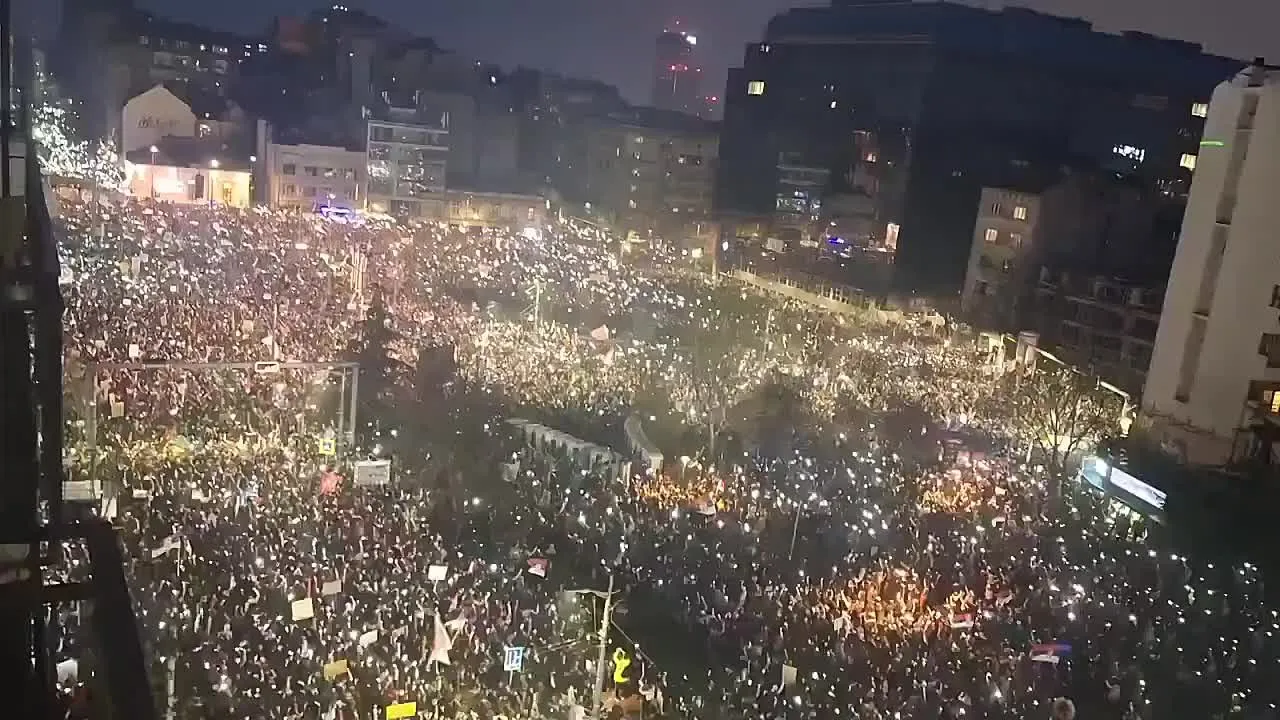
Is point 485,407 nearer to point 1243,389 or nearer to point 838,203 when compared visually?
point 1243,389

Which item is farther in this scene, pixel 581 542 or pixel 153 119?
pixel 153 119

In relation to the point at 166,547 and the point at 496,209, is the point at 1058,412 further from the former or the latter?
the point at 496,209

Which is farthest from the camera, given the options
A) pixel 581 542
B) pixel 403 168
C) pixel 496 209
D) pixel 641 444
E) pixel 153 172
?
pixel 496 209

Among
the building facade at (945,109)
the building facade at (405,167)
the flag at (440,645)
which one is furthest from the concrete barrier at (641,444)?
the building facade at (405,167)

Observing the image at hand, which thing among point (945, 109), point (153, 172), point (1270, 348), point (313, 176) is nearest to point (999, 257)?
point (945, 109)

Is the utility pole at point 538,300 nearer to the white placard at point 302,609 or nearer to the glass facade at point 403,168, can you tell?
the white placard at point 302,609

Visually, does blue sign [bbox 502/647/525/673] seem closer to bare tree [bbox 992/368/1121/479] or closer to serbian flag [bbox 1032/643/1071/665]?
serbian flag [bbox 1032/643/1071/665]
